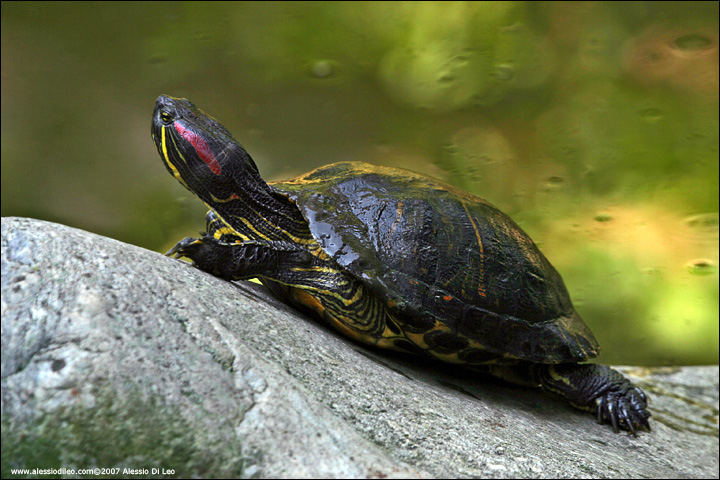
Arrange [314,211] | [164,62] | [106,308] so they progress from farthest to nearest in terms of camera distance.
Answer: [164,62], [314,211], [106,308]

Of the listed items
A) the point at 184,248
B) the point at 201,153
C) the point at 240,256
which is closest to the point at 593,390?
the point at 240,256

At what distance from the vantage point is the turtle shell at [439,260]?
1.31 m

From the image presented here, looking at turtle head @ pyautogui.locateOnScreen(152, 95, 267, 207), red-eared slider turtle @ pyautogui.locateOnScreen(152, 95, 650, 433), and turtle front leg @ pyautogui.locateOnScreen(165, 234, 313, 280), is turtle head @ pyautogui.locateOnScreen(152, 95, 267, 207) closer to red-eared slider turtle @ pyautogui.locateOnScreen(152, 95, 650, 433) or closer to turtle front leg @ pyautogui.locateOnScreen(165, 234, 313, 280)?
red-eared slider turtle @ pyautogui.locateOnScreen(152, 95, 650, 433)

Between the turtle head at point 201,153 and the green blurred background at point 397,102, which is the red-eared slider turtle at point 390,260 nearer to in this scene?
the turtle head at point 201,153

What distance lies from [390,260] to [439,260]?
166 mm

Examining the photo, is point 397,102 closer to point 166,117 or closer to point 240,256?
point 166,117

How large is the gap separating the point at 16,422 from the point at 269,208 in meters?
0.99

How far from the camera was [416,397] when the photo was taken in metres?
1.07

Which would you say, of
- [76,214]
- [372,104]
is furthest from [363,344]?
[76,214]

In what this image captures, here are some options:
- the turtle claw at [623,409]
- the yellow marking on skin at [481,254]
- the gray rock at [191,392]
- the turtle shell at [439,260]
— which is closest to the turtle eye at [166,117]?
the turtle shell at [439,260]

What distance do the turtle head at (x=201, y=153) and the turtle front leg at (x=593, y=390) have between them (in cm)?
128

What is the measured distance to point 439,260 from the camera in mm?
1375

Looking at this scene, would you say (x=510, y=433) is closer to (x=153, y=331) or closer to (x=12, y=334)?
(x=153, y=331)

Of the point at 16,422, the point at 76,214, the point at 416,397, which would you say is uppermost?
the point at 76,214
